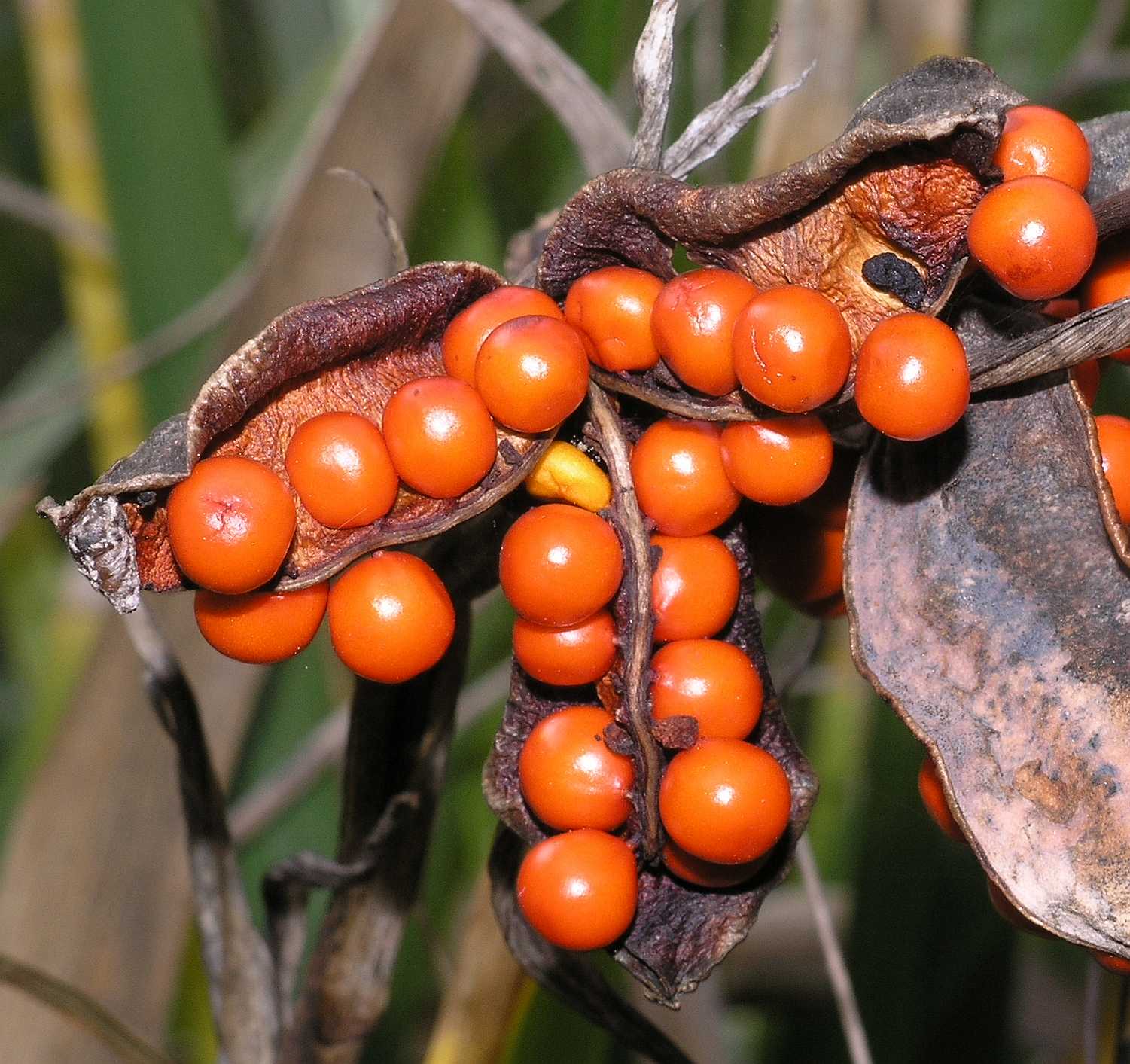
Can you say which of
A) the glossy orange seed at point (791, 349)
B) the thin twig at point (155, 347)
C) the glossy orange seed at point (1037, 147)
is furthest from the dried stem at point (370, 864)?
the thin twig at point (155, 347)

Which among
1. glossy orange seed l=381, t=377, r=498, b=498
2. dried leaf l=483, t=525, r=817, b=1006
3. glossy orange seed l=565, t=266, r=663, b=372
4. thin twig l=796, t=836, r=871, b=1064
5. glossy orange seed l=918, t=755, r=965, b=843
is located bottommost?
thin twig l=796, t=836, r=871, b=1064

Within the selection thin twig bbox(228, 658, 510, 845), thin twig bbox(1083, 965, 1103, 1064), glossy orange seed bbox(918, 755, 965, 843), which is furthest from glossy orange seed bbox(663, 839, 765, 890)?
thin twig bbox(228, 658, 510, 845)

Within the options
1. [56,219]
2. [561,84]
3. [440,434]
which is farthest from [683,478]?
[56,219]

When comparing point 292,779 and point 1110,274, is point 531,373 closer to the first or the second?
point 1110,274

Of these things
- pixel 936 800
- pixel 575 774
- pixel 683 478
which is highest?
pixel 683 478

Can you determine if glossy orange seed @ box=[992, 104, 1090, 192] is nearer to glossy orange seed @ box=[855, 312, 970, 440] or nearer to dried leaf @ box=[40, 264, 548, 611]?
glossy orange seed @ box=[855, 312, 970, 440]

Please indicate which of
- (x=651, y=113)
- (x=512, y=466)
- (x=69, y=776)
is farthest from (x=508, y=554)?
(x=69, y=776)

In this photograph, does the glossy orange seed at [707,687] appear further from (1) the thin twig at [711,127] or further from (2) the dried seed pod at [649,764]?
(1) the thin twig at [711,127]
